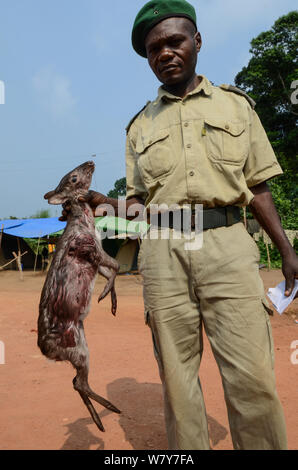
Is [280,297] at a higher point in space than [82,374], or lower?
higher

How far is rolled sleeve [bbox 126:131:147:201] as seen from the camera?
2.77 m

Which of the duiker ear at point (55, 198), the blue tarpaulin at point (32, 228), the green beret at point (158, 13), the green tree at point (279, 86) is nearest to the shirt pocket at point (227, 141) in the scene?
the green beret at point (158, 13)

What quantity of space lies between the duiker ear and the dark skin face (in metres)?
0.99

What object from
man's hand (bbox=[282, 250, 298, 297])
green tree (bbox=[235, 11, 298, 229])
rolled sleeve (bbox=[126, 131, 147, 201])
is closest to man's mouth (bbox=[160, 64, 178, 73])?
rolled sleeve (bbox=[126, 131, 147, 201])

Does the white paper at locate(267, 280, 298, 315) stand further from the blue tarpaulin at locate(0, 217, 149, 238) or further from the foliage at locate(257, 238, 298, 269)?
the foliage at locate(257, 238, 298, 269)

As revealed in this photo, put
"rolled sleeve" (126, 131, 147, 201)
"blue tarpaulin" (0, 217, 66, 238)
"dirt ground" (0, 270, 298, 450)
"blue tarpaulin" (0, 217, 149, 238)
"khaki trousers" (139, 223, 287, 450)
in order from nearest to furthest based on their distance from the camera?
"khaki trousers" (139, 223, 287, 450)
"rolled sleeve" (126, 131, 147, 201)
"dirt ground" (0, 270, 298, 450)
"blue tarpaulin" (0, 217, 149, 238)
"blue tarpaulin" (0, 217, 66, 238)

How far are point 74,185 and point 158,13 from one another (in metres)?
1.17

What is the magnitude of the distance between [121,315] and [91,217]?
20.9ft

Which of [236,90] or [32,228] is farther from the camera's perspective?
[32,228]

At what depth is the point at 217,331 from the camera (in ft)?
7.55

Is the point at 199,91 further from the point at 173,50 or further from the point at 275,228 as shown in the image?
the point at 275,228

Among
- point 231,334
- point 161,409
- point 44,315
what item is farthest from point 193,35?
point 161,409

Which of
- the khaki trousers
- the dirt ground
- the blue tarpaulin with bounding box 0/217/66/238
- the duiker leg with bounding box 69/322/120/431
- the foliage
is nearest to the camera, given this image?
the khaki trousers

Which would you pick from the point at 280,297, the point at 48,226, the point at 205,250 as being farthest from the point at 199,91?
the point at 48,226
